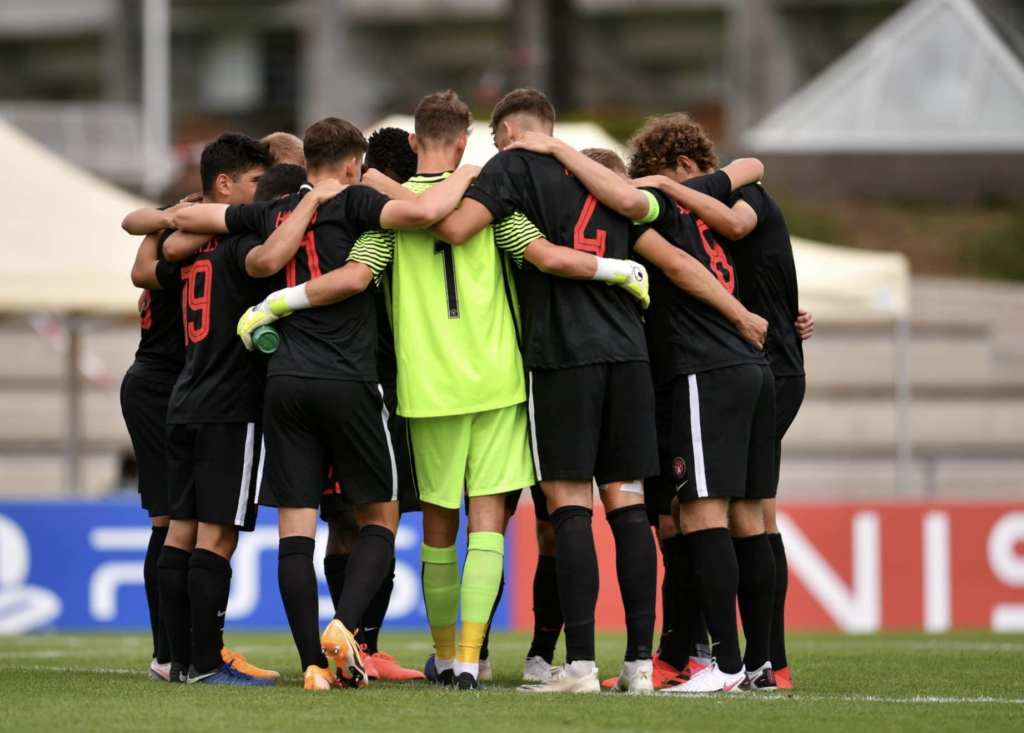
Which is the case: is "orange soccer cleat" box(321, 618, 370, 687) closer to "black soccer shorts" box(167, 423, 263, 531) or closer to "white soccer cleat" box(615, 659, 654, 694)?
"black soccer shorts" box(167, 423, 263, 531)

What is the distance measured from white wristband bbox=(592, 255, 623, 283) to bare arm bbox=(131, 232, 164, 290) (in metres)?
1.92

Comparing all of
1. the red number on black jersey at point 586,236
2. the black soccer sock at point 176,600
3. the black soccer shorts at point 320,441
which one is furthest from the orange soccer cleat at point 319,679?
the red number on black jersey at point 586,236

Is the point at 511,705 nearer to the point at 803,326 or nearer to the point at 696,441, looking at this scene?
the point at 696,441

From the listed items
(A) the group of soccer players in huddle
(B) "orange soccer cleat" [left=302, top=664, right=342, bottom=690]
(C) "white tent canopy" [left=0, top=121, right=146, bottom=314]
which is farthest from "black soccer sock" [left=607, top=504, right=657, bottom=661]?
(C) "white tent canopy" [left=0, top=121, right=146, bottom=314]

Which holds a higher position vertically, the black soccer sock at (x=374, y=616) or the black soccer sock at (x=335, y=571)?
the black soccer sock at (x=335, y=571)

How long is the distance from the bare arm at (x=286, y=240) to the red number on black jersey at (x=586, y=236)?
0.94 m

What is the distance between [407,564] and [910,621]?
12.9 ft

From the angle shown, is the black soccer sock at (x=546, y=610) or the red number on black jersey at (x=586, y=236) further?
the black soccer sock at (x=546, y=610)

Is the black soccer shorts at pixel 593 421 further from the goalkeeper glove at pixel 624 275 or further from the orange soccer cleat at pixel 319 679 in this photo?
the orange soccer cleat at pixel 319 679

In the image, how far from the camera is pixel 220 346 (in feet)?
18.2

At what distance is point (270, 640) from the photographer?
9.25 meters

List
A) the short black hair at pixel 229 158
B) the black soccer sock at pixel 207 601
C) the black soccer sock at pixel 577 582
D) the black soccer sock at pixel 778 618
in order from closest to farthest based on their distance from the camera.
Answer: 1. the black soccer sock at pixel 577 582
2. the black soccer sock at pixel 207 601
3. the black soccer sock at pixel 778 618
4. the short black hair at pixel 229 158

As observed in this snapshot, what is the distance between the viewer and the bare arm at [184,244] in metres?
5.62

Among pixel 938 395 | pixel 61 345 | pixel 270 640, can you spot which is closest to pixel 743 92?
pixel 938 395
